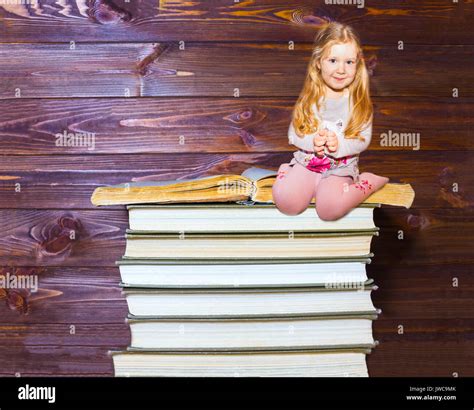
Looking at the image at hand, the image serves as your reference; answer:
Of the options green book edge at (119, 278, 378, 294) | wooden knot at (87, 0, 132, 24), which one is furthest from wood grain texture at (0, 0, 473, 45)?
green book edge at (119, 278, 378, 294)

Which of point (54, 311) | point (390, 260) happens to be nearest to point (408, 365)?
point (390, 260)

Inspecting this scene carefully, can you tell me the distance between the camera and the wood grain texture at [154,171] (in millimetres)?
1013

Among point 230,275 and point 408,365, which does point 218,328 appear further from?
point 408,365

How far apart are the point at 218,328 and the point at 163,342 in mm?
63

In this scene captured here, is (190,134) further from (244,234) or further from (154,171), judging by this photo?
(244,234)

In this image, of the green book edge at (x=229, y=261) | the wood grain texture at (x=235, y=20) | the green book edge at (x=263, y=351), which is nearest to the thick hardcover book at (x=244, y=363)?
the green book edge at (x=263, y=351)

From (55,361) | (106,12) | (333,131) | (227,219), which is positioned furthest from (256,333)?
(106,12)

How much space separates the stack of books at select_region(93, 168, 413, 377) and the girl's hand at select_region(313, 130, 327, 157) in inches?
2.5

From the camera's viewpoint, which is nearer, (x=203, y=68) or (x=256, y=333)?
(x=256, y=333)

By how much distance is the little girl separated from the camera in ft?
2.64

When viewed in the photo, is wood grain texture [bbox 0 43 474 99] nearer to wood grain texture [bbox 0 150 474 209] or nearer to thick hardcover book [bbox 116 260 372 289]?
wood grain texture [bbox 0 150 474 209]

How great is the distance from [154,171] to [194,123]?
0.09 m

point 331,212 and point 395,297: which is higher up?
point 331,212

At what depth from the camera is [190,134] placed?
1012 mm
